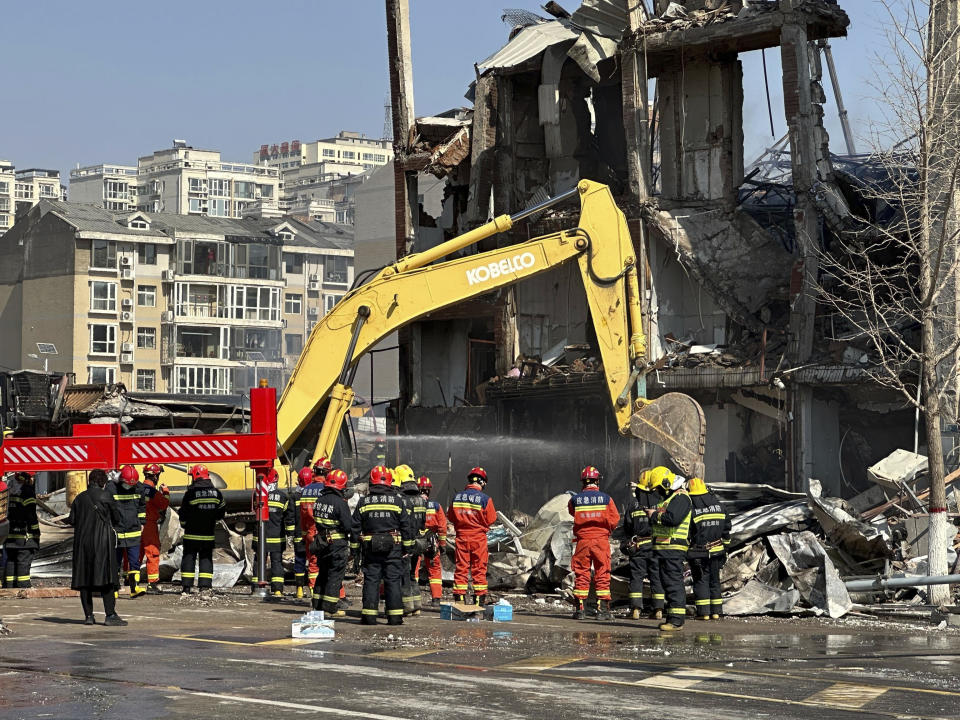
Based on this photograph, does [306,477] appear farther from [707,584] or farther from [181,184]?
[181,184]

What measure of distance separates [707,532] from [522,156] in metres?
17.7

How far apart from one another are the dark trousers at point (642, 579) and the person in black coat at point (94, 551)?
19.2 ft

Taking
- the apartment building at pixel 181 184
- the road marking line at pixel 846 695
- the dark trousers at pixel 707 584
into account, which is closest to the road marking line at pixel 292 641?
the dark trousers at pixel 707 584

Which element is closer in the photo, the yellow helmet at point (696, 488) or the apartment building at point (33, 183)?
the yellow helmet at point (696, 488)

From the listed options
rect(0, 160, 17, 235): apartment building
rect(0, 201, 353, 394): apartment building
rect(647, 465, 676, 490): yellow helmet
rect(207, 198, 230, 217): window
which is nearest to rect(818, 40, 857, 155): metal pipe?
rect(647, 465, 676, 490): yellow helmet

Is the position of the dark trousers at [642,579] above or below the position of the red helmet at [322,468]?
below

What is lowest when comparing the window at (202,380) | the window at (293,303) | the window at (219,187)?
the window at (202,380)

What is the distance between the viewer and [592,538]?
55.1ft

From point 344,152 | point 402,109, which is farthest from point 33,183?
point 402,109

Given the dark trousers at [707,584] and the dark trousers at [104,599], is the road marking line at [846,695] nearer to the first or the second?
the dark trousers at [707,584]

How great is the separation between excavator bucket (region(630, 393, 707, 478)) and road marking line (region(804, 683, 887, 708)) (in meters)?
10.1

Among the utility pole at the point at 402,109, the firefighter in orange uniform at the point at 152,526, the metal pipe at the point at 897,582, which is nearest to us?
the metal pipe at the point at 897,582

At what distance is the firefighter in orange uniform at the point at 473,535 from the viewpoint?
17.5 meters

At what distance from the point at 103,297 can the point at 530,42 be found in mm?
53808
